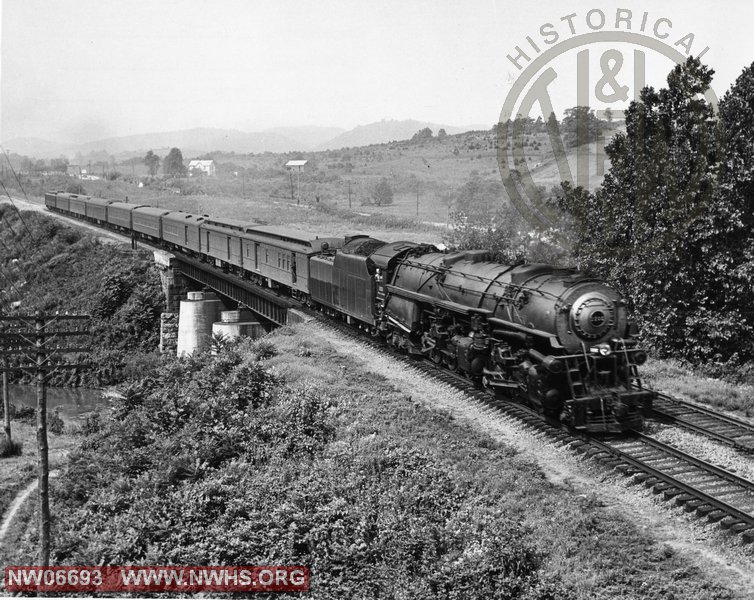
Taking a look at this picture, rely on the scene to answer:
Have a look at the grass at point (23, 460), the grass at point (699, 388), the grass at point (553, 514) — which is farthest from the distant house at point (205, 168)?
the grass at point (553, 514)

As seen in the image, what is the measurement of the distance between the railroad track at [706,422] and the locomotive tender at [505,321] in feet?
2.79

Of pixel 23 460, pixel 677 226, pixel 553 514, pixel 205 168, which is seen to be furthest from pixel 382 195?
pixel 205 168

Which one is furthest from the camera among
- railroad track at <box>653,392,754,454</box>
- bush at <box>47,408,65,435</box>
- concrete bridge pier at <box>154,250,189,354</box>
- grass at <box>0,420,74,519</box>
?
concrete bridge pier at <box>154,250,189,354</box>

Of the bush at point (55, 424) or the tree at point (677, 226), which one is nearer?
the tree at point (677, 226)

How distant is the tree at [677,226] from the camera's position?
1997cm

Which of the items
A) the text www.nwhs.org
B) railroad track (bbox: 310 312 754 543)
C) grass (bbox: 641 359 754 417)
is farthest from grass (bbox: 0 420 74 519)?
grass (bbox: 641 359 754 417)

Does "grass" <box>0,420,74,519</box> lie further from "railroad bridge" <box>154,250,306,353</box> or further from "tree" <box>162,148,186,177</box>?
"tree" <box>162,148,186,177</box>

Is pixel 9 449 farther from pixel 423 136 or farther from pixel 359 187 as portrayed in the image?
pixel 423 136

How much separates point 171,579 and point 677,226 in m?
17.2

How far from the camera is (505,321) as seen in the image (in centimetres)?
1512

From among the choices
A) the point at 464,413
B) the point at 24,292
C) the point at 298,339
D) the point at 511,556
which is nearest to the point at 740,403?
the point at 464,413

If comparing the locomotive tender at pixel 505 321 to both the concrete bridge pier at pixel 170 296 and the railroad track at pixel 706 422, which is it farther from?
the concrete bridge pier at pixel 170 296

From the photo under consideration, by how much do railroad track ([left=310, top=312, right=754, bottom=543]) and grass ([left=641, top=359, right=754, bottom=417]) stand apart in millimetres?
4130

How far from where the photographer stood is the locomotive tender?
13.7m
